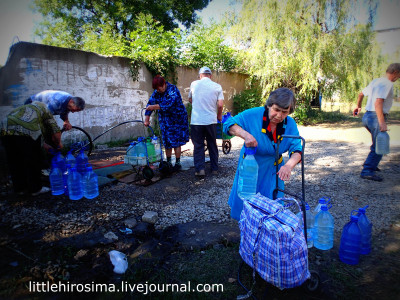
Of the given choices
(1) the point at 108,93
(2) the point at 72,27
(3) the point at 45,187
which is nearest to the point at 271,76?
(1) the point at 108,93

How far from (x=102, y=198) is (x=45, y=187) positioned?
106 centimetres

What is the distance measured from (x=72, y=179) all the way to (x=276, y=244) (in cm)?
345

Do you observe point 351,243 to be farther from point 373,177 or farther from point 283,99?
point 373,177

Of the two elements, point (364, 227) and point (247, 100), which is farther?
point (247, 100)

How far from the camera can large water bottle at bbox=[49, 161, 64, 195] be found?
4188 mm

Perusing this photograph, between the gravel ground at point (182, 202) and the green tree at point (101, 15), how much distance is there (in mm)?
18198

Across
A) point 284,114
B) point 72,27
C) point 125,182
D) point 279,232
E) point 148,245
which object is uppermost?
point 72,27

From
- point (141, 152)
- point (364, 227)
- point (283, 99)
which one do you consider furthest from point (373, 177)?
point (141, 152)

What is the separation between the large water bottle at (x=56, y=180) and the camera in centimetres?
419

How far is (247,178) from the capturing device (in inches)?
98.6

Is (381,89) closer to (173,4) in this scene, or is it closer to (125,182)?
(125,182)

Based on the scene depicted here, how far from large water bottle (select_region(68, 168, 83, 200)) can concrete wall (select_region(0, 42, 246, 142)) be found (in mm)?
3377

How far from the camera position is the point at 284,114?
2.30 metres

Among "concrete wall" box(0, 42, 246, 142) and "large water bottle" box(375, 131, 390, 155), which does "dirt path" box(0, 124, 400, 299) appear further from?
"concrete wall" box(0, 42, 246, 142)
